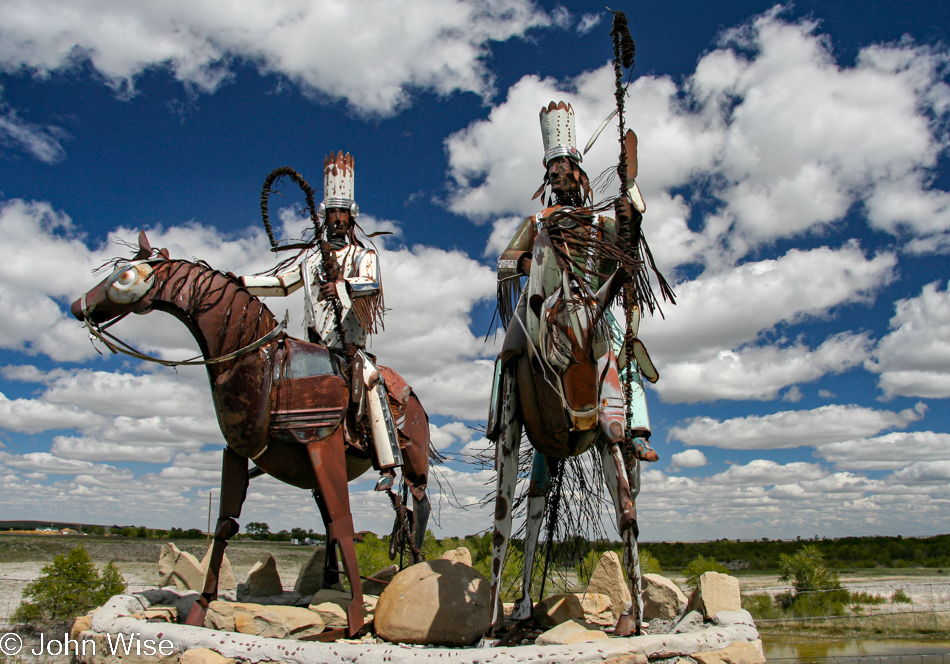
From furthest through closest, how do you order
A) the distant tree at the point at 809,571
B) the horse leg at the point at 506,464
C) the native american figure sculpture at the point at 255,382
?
the distant tree at the point at 809,571 < the native american figure sculpture at the point at 255,382 < the horse leg at the point at 506,464

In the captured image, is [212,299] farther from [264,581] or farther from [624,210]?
[264,581]

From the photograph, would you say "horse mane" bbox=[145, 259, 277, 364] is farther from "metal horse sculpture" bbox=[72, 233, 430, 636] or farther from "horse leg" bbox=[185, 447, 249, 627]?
"horse leg" bbox=[185, 447, 249, 627]

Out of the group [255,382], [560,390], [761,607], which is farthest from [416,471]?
[761,607]

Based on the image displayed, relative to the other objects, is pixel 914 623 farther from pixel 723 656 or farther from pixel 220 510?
pixel 220 510

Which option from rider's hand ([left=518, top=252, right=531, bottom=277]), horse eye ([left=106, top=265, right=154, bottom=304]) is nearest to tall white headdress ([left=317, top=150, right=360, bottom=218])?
horse eye ([left=106, top=265, right=154, bottom=304])

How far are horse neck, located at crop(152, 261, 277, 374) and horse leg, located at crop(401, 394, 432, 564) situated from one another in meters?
2.19

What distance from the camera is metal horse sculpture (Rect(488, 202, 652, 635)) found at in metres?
3.84

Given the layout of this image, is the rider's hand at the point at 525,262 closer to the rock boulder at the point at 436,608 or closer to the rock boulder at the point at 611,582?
the rock boulder at the point at 436,608

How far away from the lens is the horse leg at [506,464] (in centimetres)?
462

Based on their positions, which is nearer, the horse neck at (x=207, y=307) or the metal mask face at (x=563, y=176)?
the horse neck at (x=207, y=307)

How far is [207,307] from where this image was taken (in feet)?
16.3

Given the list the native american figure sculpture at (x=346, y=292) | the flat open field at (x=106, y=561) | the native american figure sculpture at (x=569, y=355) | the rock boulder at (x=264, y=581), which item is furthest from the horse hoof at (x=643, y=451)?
the flat open field at (x=106, y=561)

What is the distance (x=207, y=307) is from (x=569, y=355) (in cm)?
312

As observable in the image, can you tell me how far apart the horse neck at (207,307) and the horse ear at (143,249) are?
195 mm
